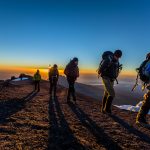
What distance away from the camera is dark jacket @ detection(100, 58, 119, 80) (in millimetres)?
12422

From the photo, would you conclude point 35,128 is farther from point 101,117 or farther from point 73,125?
point 101,117

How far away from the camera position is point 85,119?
11.0 metres

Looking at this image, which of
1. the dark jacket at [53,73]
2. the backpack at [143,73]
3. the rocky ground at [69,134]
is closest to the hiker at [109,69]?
the rocky ground at [69,134]

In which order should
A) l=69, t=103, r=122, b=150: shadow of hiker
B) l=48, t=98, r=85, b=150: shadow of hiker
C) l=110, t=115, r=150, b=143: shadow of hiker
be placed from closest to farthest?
l=48, t=98, r=85, b=150: shadow of hiker, l=69, t=103, r=122, b=150: shadow of hiker, l=110, t=115, r=150, b=143: shadow of hiker

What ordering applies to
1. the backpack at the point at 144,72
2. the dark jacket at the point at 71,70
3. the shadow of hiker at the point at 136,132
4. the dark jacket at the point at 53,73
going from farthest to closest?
the dark jacket at the point at 53,73, the dark jacket at the point at 71,70, the backpack at the point at 144,72, the shadow of hiker at the point at 136,132

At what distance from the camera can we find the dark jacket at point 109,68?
12.4 metres

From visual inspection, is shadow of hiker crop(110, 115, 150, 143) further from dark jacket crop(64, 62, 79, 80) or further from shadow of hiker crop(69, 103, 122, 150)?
dark jacket crop(64, 62, 79, 80)

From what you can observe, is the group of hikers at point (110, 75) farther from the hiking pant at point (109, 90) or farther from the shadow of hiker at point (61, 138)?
the shadow of hiker at point (61, 138)

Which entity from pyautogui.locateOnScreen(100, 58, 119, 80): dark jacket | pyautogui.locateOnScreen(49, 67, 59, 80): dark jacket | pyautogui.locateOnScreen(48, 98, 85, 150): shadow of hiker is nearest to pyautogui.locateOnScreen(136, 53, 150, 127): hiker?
pyautogui.locateOnScreen(100, 58, 119, 80): dark jacket

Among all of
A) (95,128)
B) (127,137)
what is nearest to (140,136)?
(127,137)

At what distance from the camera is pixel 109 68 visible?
12.5 meters

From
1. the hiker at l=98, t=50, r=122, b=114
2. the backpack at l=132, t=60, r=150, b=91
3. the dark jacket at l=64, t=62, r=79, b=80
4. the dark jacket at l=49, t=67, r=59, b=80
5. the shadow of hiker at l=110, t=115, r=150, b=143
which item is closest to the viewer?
the shadow of hiker at l=110, t=115, r=150, b=143

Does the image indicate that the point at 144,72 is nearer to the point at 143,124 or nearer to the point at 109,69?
the point at 143,124

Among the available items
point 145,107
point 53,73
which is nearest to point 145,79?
point 145,107
